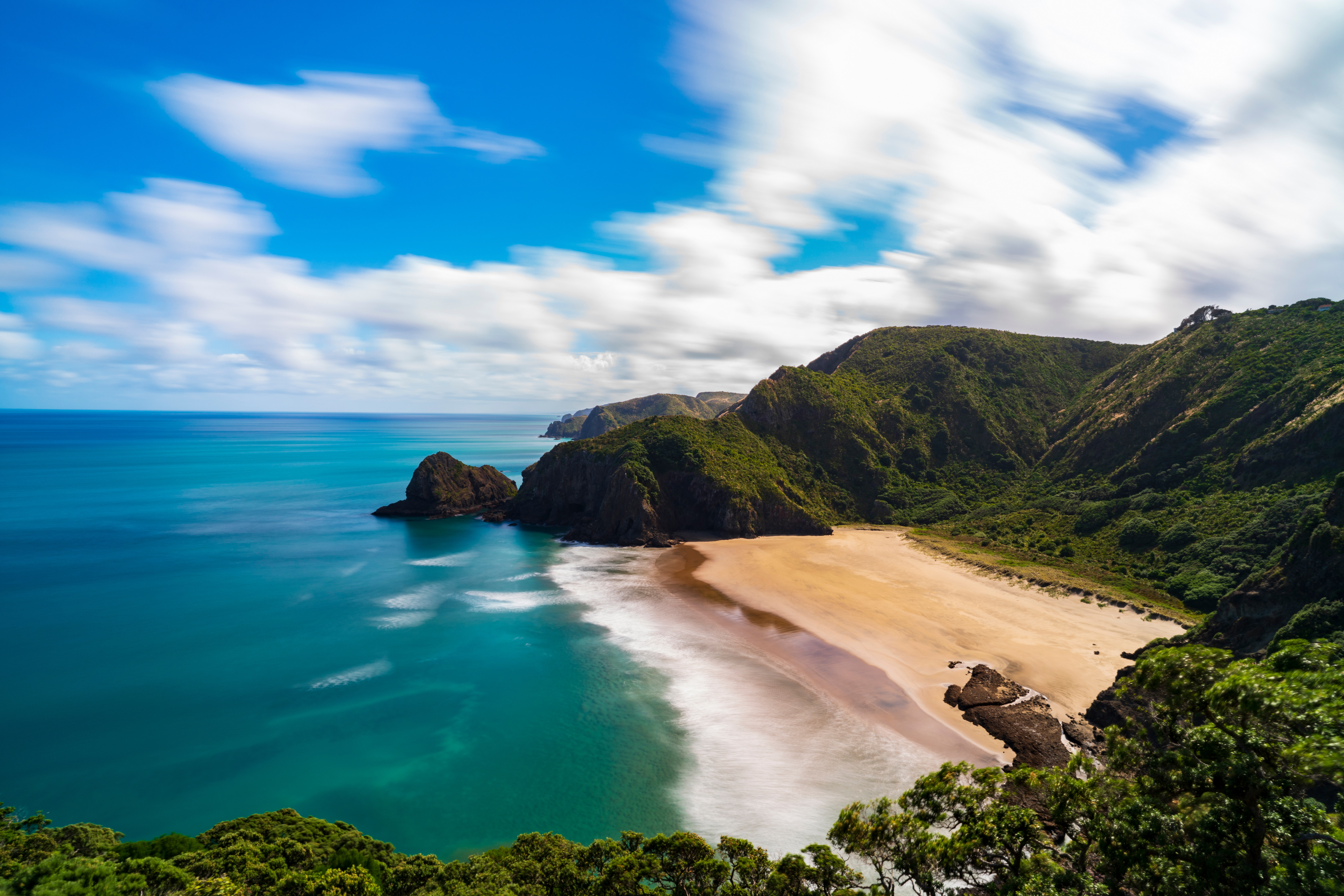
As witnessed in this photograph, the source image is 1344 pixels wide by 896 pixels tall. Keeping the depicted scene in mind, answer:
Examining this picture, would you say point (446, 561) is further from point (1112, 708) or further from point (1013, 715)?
point (1112, 708)

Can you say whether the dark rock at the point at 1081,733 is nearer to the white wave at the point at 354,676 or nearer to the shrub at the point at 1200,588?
the shrub at the point at 1200,588

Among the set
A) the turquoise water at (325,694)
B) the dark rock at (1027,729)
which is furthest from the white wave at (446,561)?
the dark rock at (1027,729)

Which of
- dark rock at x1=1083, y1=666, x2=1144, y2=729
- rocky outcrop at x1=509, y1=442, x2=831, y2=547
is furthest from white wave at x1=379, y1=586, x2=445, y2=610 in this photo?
dark rock at x1=1083, y1=666, x2=1144, y2=729

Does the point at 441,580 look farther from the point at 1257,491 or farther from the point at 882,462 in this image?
the point at 1257,491

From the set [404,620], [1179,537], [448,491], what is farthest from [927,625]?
[448,491]

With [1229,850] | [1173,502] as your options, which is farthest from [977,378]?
[1229,850]
